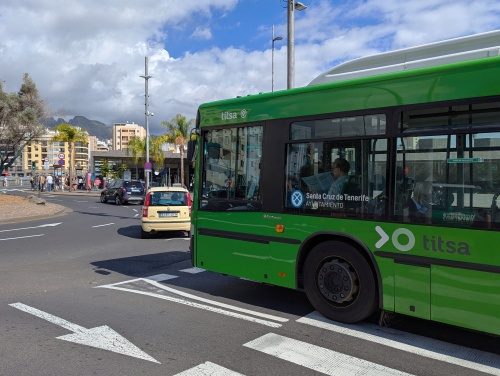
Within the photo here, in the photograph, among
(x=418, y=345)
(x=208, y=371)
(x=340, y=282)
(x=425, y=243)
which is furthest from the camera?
(x=340, y=282)

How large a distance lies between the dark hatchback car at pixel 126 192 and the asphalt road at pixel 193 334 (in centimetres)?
2107

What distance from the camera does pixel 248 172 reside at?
6051mm

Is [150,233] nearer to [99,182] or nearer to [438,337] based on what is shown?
[438,337]

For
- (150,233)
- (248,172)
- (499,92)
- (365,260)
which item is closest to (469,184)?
(499,92)

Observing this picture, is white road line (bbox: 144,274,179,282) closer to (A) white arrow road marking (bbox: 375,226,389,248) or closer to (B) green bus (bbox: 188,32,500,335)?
(B) green bus (bbox: 188,32,500,335)

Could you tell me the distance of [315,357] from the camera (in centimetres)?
422

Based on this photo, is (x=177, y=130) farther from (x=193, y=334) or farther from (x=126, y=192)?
(x=193, y=334)

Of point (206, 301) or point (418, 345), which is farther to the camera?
point (206, 301)

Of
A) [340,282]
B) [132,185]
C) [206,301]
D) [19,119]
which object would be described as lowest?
[206,301]

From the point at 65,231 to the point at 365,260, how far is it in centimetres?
1259

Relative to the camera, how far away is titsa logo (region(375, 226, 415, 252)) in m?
4.52

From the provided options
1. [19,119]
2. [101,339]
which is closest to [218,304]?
[101,339]

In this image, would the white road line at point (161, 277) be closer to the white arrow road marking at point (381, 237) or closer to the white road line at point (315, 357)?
the white road line at point (315, 357)

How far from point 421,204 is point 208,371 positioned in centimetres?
268
